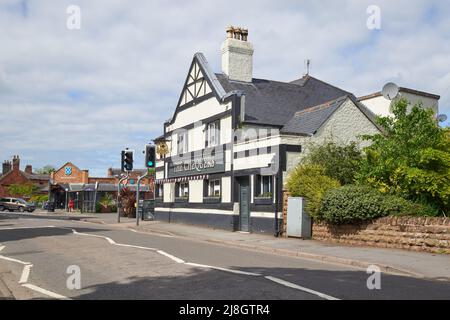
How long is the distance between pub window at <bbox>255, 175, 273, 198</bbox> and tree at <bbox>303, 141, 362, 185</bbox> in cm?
184

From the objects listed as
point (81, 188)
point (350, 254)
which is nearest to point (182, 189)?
point (350, 254)

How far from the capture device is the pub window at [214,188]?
2522 centimetres

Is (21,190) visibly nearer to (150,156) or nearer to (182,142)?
(182,142)

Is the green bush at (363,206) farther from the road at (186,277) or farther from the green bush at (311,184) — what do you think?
the road at (186,277)

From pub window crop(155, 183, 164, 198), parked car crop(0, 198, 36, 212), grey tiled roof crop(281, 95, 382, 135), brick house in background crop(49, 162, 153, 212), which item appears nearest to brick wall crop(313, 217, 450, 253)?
grey tiled roof crop(281, 95, 382, 135)

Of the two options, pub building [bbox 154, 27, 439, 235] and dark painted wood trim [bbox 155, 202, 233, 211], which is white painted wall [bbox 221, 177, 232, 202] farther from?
dark painted wood trim [bbox 155, 202, 233, 211]

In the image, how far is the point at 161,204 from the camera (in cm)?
3200

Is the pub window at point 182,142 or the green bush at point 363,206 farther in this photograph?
the pub window at point 182,142

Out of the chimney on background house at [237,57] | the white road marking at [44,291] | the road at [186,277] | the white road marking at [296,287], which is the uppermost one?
the chimney on background house at [237,57]

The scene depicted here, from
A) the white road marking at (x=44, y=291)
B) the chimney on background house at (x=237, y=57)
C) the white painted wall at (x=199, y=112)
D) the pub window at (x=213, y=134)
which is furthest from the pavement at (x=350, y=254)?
the chimney on background house at (x=237, y=57)

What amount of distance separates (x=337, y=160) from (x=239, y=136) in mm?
5412

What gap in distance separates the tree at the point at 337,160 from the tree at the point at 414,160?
7.29 feet
